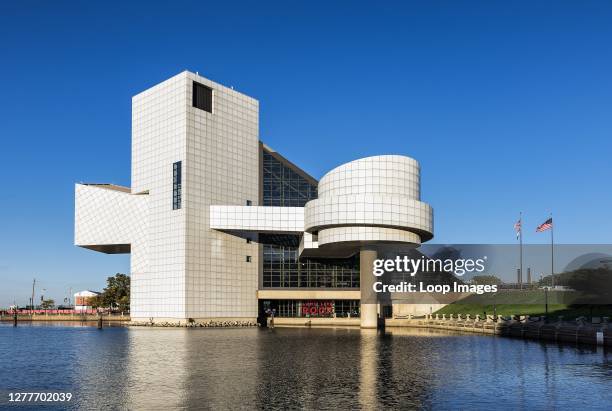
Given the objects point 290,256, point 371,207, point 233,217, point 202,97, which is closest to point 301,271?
point 290,256

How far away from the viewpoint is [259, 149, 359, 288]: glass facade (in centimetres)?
11919

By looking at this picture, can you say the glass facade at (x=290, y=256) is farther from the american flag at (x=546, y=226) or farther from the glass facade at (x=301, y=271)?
the american flag at (x=546, y=226)

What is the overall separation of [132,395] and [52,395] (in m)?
3.75

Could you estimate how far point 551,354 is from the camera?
50719 millimetres

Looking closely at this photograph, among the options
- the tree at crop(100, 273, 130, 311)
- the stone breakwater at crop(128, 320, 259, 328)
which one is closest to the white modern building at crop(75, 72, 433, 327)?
the stone breakwater at crop(128, 320, 259, 328)

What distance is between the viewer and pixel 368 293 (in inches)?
3942

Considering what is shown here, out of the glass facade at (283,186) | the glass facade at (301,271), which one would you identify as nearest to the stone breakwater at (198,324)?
the glass facade at (301,271)

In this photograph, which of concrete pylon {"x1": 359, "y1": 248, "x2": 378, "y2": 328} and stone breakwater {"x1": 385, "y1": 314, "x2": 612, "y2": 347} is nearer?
stone breakwater {"x1": 385, "y1": 314, "x2": 612, "y2": 347}

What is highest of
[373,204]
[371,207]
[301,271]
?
[373,204]

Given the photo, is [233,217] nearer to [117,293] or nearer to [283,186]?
[283,186]

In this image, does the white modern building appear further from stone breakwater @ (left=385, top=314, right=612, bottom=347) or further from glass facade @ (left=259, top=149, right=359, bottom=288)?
stone breakwater @ (left=385, top=314, right=612, bottom=347)

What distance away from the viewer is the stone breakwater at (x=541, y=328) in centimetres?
5944

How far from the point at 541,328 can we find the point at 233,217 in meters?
53.0

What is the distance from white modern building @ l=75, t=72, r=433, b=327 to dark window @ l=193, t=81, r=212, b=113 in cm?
17
